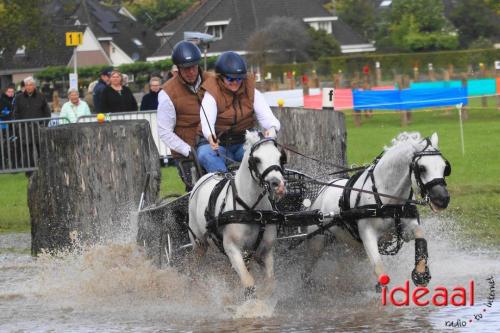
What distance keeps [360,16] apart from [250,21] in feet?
70.5

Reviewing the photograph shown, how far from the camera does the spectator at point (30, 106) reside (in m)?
22.7

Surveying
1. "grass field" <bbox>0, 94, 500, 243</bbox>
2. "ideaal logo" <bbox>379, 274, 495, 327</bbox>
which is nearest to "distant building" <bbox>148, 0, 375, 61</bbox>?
"grass field" <bbox>0, 94, 500, 243</bbox>

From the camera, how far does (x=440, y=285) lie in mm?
10898

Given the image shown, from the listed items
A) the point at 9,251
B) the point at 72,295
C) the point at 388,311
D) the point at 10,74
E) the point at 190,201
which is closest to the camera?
the point at 388,311

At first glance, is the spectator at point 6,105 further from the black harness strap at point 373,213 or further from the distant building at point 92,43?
the distant building at point 92,43

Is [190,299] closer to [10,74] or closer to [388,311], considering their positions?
[388,311]

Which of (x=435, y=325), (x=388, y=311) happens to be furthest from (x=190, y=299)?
(x=435, y=325)

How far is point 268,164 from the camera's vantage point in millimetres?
9289

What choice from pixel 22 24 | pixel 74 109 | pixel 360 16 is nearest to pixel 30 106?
pixel 74 109

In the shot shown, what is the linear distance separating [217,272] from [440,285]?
2047 millimetres

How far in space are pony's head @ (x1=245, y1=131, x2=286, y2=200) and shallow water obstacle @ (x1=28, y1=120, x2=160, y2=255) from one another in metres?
4.00

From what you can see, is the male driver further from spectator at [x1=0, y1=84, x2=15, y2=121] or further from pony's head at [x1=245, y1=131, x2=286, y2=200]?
spectator at [x1=0, y1=84, x2=15, y2=121]

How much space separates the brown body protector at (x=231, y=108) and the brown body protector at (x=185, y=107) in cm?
61

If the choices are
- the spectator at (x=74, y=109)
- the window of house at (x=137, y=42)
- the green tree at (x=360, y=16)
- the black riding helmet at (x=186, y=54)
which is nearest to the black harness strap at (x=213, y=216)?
the black riding helmet at (x=186, y=54)
